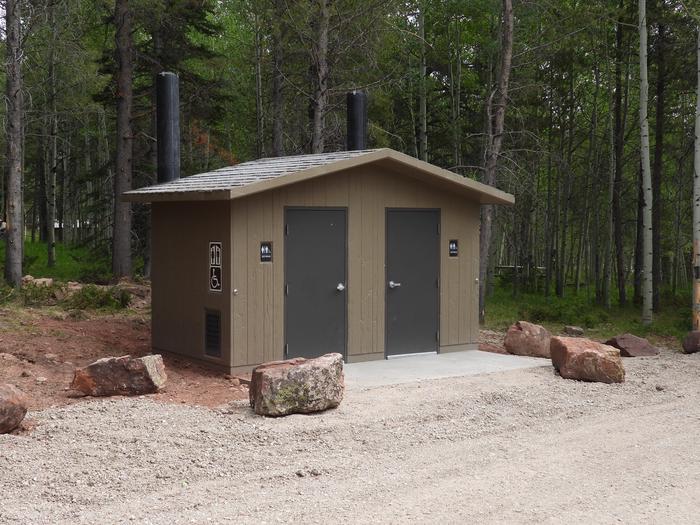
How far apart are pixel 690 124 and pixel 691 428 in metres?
20.2

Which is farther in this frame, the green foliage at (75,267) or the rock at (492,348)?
the green foliage at (75,267)

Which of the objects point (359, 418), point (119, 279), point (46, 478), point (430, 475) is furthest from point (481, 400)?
point (119, 279)

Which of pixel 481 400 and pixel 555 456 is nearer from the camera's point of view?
pixel 555 456

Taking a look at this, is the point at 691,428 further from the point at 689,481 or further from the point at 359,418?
the point at 359,418

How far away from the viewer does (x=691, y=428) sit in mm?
8219

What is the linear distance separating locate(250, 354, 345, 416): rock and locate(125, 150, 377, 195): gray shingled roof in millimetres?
2446

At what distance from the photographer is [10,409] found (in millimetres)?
7219

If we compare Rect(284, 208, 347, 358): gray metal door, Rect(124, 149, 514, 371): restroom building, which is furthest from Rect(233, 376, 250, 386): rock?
Rect(284, 208, 347, 358): gray metal door

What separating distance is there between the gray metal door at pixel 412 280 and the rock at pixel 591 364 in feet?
6.88

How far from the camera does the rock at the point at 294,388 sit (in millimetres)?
8227

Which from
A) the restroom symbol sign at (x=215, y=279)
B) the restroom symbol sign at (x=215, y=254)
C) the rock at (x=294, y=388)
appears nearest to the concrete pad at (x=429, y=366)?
the rock at (x=294, y=388)

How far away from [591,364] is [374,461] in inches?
171

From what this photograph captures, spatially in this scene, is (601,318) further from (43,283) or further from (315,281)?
(43,283)

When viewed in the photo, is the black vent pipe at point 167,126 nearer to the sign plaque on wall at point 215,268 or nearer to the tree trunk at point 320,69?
the sign plaque on wall at point 215,268
